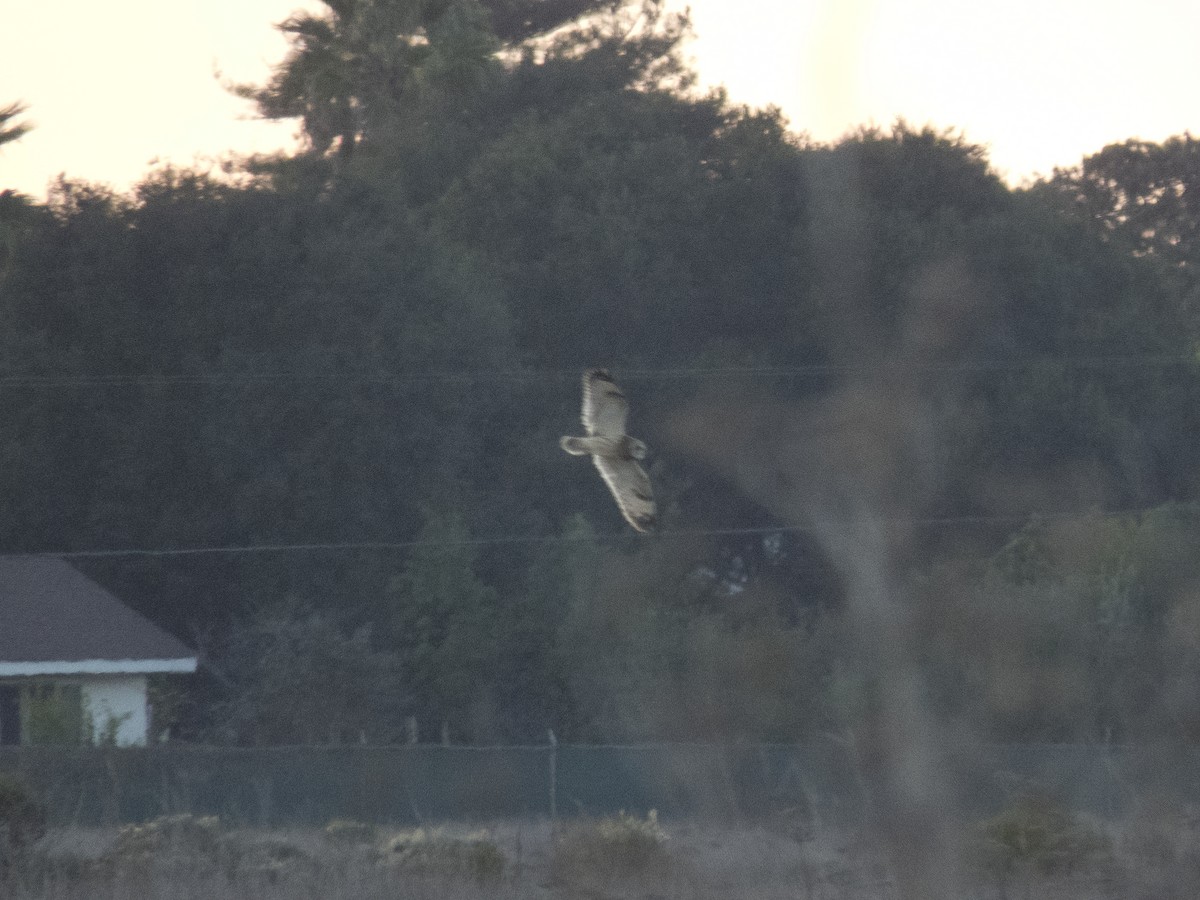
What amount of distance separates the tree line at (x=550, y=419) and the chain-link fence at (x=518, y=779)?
2630 millimetres

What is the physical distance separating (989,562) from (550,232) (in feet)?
35.2

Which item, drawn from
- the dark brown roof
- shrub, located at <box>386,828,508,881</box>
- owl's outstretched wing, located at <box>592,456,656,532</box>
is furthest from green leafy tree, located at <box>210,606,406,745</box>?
owl's outstretched wing, located at <box>592,456,656,532</box>

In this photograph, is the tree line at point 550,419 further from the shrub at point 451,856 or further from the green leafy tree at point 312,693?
the shrub at point 451,856

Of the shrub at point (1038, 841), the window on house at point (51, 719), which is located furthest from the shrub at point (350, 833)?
the window on house at point (51, 719)

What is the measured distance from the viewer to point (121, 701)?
2136 centimetres

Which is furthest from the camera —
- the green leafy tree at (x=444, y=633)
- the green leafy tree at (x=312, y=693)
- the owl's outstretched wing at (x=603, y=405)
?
the green leafy tree at (x=444, y=633)

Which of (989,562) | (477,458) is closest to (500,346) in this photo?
(477,458)

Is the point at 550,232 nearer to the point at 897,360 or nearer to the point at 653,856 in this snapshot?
the point at 653,856

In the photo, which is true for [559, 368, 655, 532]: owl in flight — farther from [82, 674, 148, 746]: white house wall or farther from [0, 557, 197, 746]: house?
[82, 674, 148, 746]: white house wall

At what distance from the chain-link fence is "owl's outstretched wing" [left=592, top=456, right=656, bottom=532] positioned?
3.26 metres

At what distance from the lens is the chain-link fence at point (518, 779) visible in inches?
512

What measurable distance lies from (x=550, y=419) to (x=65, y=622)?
768cm

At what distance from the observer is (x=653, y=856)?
11.4 metres

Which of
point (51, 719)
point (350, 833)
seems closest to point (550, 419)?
point (51, 719)
